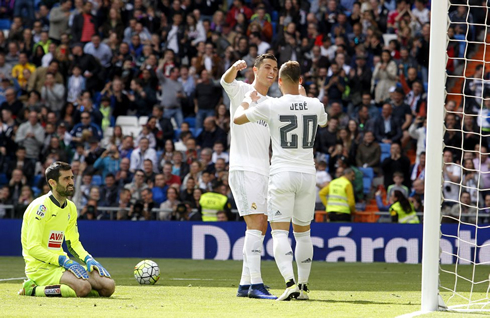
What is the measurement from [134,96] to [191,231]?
4.95m

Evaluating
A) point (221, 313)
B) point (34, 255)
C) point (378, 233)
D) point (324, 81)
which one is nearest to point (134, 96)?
point (324, 81)

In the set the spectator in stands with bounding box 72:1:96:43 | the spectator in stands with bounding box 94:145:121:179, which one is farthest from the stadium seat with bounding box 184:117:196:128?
the spectator in stands with bounding box 72:1:96:43

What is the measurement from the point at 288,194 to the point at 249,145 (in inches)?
37.0

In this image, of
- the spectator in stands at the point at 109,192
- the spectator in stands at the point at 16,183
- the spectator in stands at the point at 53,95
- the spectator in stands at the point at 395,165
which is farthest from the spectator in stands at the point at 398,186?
the spectator in stands at the point at 53,95

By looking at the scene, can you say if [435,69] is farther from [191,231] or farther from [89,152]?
[89,152]

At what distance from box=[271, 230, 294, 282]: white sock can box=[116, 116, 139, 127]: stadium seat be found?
12.0 metres

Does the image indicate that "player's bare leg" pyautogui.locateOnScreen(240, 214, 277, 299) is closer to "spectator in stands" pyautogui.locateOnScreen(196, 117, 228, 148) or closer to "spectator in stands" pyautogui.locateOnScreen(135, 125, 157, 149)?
"spectator in stands" pyautogui.locateOnScreen(196, 117, 228, 148)

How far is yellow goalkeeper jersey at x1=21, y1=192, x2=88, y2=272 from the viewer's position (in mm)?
8641

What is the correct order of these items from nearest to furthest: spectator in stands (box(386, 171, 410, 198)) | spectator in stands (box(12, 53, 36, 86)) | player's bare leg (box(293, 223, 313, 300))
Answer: player's bare leg (box(293, 223, 313, 300)) < spectator in stands (box(386, 171, 410, 198)) < spectator in stands (box(12, 53, 36, 86))

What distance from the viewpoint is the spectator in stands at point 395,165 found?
17.0m

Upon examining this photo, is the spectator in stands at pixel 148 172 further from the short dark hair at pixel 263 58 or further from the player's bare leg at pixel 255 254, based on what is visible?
the short dark hair at pixel 263 58

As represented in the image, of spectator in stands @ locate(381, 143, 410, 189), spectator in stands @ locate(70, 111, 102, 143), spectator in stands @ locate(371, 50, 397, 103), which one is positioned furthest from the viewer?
spectator in stands @ locate(70, 111, 102, 143)

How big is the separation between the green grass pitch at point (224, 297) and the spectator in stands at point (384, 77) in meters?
5.70

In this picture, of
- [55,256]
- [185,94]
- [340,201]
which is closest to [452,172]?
[340,201]
